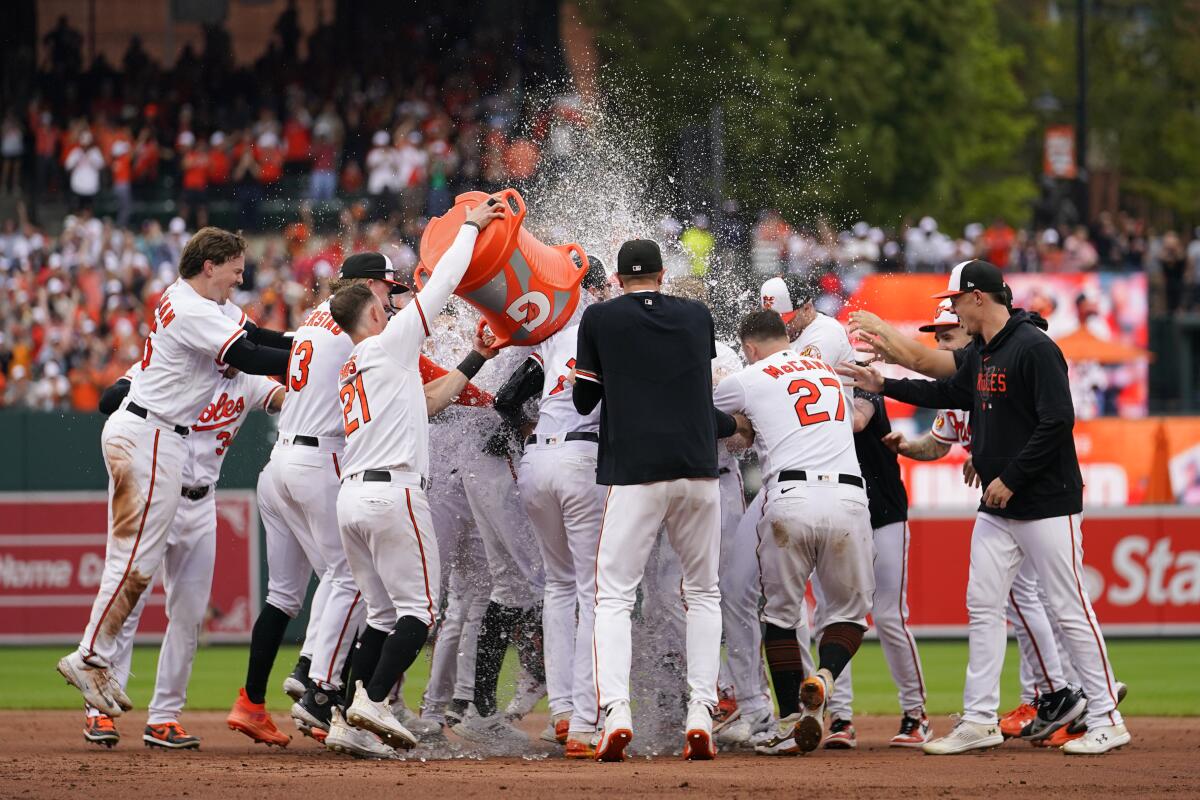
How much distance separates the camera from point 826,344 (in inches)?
376

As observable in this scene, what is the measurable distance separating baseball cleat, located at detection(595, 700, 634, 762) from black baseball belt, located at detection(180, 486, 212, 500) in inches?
105

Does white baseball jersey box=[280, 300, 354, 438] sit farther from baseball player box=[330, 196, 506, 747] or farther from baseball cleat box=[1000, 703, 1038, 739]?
baseball cleat box=[1000, 703, 1038, 739]

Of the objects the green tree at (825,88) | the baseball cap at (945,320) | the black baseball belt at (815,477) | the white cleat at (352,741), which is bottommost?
the white cleat at (352,741)

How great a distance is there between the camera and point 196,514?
356 inches

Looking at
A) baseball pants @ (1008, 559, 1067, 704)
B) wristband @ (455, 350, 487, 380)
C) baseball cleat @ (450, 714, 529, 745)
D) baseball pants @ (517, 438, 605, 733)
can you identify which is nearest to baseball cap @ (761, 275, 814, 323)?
baseball pants @ (517, 438, 605, 733)

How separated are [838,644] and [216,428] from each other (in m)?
3.52

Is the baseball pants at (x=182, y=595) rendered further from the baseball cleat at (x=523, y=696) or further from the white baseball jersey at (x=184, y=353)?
the baseball cleat at (x=523, y=696)

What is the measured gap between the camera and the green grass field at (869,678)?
1191 cm

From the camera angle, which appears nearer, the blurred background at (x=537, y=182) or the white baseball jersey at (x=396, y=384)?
the white baseball jersey at (x=396, y=384)

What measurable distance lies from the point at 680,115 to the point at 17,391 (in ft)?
30.0

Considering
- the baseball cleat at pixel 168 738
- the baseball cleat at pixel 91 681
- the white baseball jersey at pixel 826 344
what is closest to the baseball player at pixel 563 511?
the white baseball jersey at pixel 826 344

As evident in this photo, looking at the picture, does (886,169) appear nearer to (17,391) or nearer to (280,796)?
(17,391)

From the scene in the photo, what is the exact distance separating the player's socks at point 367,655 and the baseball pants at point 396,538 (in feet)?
0.17

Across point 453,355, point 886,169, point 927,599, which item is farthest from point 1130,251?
point 453,355
